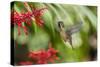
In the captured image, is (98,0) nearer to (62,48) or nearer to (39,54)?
(62,48)

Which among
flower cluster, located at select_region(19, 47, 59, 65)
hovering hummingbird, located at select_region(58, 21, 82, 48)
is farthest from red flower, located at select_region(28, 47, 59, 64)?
hovering hummingbird, located at select_region(58, 21, 82, 48)

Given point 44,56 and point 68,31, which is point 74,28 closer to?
point 68,31

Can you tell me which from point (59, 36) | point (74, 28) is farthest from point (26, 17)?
point (74, 28)

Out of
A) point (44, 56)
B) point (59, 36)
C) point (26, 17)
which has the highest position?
point (26, 17)

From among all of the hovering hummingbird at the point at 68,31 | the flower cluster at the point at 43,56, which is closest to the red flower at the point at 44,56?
the flower cluster at the point at 43,56

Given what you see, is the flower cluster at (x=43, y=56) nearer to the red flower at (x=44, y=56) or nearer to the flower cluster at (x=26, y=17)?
the red flower at (x=44, y=56)

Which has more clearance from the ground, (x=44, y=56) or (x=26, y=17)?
(x=26, y=17)
